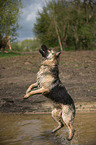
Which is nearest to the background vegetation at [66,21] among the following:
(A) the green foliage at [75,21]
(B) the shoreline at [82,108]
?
(A) the green foliage at [75,21]

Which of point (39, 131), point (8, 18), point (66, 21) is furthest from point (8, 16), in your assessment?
point (39, 131)

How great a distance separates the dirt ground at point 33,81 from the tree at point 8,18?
6.43m

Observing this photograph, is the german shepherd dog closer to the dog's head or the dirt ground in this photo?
the dog's head

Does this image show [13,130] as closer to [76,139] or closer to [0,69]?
[76,139]

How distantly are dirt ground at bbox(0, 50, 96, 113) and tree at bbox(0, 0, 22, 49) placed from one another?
21.1 ft

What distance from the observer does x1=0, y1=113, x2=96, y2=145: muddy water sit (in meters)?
3.94

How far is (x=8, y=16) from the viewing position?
65.4 ft

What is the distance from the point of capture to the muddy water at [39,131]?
3.94 m

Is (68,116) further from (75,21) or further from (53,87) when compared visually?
(75,21)

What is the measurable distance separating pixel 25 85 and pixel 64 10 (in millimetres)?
15690

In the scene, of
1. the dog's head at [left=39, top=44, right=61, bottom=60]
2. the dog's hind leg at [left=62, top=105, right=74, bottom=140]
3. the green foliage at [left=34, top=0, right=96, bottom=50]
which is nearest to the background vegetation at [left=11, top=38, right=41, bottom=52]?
the green foliage at [left=34, top=0, right=96, bottom=50]

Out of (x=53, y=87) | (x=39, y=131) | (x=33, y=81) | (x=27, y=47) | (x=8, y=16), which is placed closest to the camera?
(x=53, y=87)

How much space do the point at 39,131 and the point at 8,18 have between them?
17337 millimetres

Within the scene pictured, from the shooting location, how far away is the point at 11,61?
1462 cm
